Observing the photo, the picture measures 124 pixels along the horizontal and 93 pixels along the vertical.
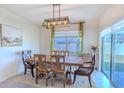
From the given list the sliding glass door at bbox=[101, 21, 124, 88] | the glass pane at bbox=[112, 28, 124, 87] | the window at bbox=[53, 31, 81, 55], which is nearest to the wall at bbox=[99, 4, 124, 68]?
the sliding glass door at bbox=[101, 21, 124, 88]

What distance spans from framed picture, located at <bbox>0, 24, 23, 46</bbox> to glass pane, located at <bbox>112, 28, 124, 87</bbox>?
11.3 ft

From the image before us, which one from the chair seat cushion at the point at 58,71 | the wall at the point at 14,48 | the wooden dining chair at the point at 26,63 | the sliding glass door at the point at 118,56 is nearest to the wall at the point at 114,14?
the sliding glass door at the point at 118,56

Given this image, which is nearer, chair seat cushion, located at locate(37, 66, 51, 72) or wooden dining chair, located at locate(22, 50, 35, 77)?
chair seat cushion, located at locate(37, 66, 51, 72)

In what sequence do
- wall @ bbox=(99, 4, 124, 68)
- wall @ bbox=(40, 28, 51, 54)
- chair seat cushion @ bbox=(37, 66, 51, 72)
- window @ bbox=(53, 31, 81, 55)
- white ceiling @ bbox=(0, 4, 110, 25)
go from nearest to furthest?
wall @ bbox=(99, 4, 124, 68), white ceiling @ bbox=(0, 4, 110, 25), chair seat cushion @ bbox=(37, 66, 51, 72), window @ bbox=(53, 31, 81, 55), wall @ bbox=(40, 28, 51, 54)

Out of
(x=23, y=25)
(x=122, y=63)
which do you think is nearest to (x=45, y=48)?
(x=23, y=25)

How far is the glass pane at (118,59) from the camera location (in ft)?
11.1

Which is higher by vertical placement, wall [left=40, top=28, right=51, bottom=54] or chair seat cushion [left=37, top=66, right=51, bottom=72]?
wall [left=40, top=28, right=51, bottom=54]

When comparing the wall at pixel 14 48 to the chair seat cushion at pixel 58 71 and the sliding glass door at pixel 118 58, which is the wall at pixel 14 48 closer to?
the chair seat cushion at pixel 58 71

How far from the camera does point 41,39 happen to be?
7.27 m

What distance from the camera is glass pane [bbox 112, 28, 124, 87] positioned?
3.39m

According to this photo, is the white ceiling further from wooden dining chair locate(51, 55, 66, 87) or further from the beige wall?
the beige wall
